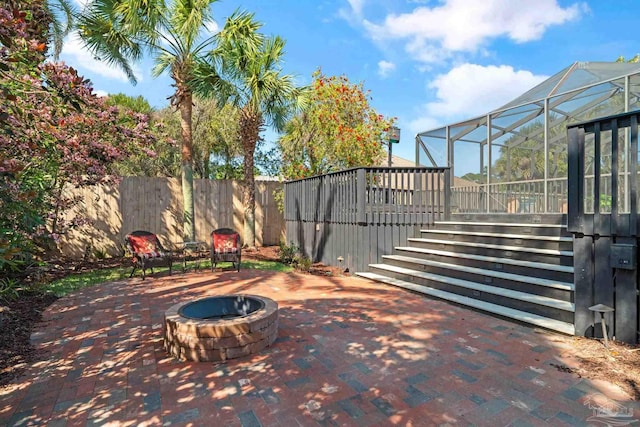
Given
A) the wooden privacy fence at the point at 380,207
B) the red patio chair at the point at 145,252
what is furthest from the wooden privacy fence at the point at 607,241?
the red patio chair at the point at 145,252

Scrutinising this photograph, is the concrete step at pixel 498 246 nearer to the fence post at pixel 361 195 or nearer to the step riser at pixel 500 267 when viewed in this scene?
the step riser at pixel 500 267

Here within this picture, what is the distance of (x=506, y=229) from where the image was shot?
18.3ft

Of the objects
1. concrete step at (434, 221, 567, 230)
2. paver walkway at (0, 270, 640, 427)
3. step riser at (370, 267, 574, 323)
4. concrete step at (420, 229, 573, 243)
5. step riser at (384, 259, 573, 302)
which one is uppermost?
concrete step at (434, 221, 567, 230)

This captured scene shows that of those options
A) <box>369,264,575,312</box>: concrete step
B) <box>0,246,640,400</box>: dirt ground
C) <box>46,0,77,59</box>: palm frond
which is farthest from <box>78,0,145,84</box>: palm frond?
<box>369,264,575,312</box>: concrete step

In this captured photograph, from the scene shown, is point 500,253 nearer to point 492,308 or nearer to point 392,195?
point 492,308

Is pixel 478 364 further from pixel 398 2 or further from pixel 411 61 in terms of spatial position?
pixel 411 61

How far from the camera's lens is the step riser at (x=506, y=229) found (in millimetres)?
4900

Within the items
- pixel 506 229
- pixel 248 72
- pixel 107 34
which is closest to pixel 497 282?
pixel 506 229

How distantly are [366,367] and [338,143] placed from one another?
283 inches

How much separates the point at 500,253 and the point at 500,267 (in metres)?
0.34

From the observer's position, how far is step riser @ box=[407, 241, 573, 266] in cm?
439

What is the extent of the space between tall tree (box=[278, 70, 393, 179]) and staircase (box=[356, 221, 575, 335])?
3.52 metres

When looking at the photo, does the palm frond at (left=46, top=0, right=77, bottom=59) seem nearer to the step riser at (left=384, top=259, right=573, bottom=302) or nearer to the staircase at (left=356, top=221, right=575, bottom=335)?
the staircase at (left=356, top=221, right=575, bottom=335)

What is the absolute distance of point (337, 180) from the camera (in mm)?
7469
